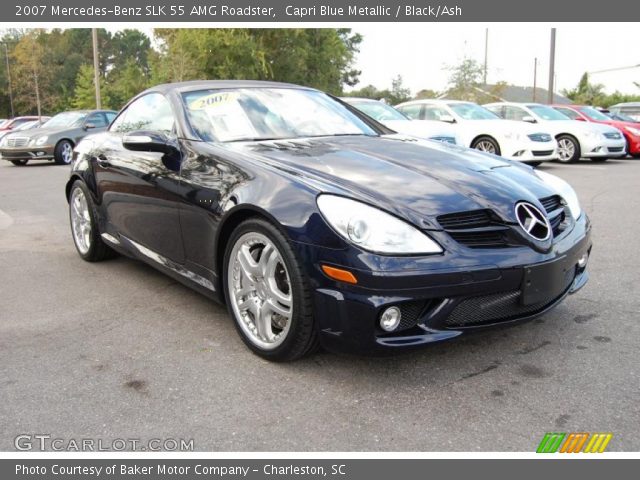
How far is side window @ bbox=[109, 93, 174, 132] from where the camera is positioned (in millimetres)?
3973

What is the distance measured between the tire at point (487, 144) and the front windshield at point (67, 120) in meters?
10.1

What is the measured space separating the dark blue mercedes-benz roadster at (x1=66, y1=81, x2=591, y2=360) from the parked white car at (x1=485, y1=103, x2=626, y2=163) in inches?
435

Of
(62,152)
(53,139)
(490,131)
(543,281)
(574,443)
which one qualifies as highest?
(490,131)

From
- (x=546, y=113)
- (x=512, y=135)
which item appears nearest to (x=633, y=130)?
(x=546, y=113)

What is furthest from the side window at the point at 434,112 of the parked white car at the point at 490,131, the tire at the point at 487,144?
the tire at the point at 487,144

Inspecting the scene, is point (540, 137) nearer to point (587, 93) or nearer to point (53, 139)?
point (53, 139)

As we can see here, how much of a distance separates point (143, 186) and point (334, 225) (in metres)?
1.73

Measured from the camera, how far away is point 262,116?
3.80 metres

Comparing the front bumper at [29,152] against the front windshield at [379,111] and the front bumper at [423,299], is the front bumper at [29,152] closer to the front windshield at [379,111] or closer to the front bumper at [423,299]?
the front windshield at [379,111]

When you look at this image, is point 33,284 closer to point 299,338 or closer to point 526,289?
point 299,338

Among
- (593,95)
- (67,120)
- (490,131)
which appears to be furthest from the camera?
(593,95)

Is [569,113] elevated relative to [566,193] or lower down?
elevated

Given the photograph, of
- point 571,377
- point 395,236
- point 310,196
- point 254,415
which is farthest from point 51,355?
point 571,377

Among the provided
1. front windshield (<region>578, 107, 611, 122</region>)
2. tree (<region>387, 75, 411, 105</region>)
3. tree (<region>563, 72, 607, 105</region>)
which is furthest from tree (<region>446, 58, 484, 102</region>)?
tree (<region>387, 75, 411, 105</region>)
